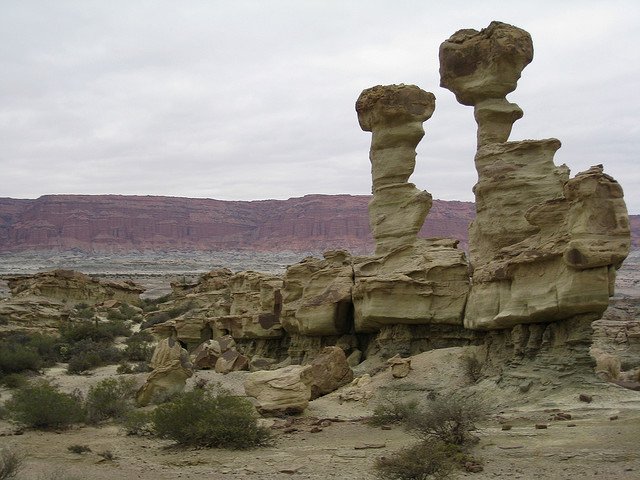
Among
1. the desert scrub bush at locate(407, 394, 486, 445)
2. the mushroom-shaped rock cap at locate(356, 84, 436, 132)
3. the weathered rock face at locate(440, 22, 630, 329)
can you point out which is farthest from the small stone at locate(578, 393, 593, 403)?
the mushroom-shaped rock cap at locate(356, 84, 436, 132)

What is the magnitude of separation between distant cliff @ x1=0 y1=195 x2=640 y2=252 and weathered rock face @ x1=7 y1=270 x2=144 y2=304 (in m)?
92.5

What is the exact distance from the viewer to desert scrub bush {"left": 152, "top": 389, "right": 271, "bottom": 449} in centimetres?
1155

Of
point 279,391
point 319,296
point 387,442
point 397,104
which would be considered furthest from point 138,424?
point 397,104

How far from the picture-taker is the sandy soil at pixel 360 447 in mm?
9492

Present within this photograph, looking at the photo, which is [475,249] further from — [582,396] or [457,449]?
[457,449]

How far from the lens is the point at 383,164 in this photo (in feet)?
64.8

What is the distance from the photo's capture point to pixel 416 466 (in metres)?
8.71

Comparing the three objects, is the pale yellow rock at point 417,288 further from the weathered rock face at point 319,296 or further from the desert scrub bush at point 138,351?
the desert scrub bush at point 138,351

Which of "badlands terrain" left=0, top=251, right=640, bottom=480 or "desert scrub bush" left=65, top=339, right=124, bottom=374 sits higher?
"badlands terrain" left=0, top=251, right=640, bottom=480

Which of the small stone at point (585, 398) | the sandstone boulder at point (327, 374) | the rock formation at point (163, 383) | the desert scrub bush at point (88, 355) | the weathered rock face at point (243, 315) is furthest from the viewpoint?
the weathered rock face at point (243, 315)

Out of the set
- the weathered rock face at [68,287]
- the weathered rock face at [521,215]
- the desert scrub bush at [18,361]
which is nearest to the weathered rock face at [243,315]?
the desert scrub bush at [18,361]

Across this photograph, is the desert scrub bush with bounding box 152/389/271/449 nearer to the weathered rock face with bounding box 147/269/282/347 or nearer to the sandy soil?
the sandy soil

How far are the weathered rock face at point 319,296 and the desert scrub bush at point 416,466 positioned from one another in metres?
10.5

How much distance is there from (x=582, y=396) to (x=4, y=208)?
6005 inches
